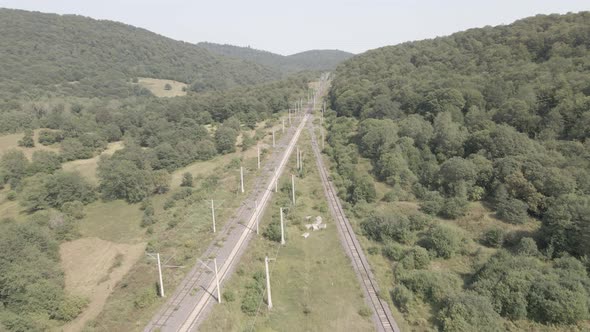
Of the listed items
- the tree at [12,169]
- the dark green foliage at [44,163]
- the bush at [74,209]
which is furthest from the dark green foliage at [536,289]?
the tree at [12,169]

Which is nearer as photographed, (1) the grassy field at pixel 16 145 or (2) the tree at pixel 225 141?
(2) the tree at pixel 225 141

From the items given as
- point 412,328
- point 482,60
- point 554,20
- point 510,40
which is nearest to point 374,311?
point 412,328

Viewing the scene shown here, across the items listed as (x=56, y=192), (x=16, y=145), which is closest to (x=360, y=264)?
(x=56, y=192)

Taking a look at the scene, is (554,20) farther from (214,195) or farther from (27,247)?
(27,247)

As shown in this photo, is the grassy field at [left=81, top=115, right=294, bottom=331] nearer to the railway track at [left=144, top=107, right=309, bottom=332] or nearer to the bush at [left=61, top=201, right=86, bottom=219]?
the railway track at [left=144, top=107, right=309, bottom=332]

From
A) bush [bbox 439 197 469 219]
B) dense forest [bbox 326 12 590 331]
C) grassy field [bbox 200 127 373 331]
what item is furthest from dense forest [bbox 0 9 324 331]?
bush [bbox 439 197 469 219]

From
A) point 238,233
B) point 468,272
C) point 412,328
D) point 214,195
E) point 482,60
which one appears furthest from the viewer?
point 482,60

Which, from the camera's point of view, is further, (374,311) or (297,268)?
(297,268)

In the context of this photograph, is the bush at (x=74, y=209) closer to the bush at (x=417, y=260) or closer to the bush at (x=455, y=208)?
the bush at (x=417, y=260)
